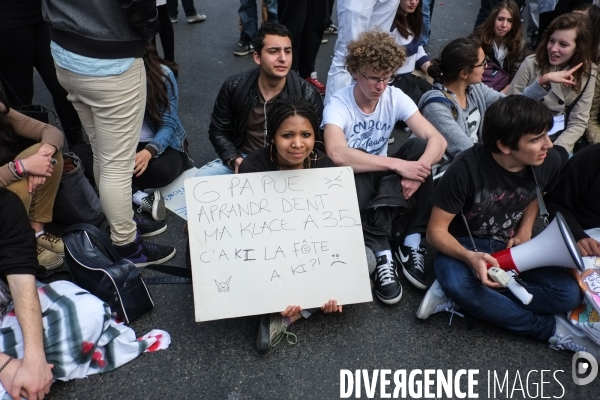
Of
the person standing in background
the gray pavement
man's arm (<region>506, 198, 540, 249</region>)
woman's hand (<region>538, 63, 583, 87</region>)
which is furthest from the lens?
woman's hand (<region>538, 63, 583, 87</region>)

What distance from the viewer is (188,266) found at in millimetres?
2293

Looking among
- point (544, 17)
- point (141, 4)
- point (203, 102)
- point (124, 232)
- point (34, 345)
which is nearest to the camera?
point (34, 345)

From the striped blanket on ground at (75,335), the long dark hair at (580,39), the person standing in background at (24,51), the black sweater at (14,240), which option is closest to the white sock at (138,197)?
the person standing in background at (24,51)

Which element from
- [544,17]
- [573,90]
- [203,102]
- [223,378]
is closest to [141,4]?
[223,378]

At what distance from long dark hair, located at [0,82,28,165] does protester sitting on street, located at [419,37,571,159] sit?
2.18 meters

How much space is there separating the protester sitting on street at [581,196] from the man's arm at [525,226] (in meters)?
0.15

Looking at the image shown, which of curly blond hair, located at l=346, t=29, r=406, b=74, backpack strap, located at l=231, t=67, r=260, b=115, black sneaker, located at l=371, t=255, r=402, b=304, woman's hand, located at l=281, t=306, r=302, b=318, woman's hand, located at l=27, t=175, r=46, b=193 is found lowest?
black sneaker, located at l=371, t=255, r=402, b=304

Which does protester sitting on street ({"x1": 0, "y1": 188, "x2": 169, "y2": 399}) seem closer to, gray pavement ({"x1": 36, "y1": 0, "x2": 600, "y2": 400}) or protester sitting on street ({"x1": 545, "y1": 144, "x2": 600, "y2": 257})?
gray pavement ({"x1": 36, "y1": 0, "x2": 600, "y2": 400})

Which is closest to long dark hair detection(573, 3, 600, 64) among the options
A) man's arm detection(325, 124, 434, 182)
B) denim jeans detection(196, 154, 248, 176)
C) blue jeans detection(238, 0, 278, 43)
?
→ man's arm detection(325, 124, 434, 182)

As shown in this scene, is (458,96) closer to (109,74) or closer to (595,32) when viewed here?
(595,32)

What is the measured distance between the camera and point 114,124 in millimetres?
2254

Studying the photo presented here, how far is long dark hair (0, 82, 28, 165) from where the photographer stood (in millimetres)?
2346

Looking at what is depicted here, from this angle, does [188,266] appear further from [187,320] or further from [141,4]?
[141,4]

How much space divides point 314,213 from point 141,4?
1097 millimetres
